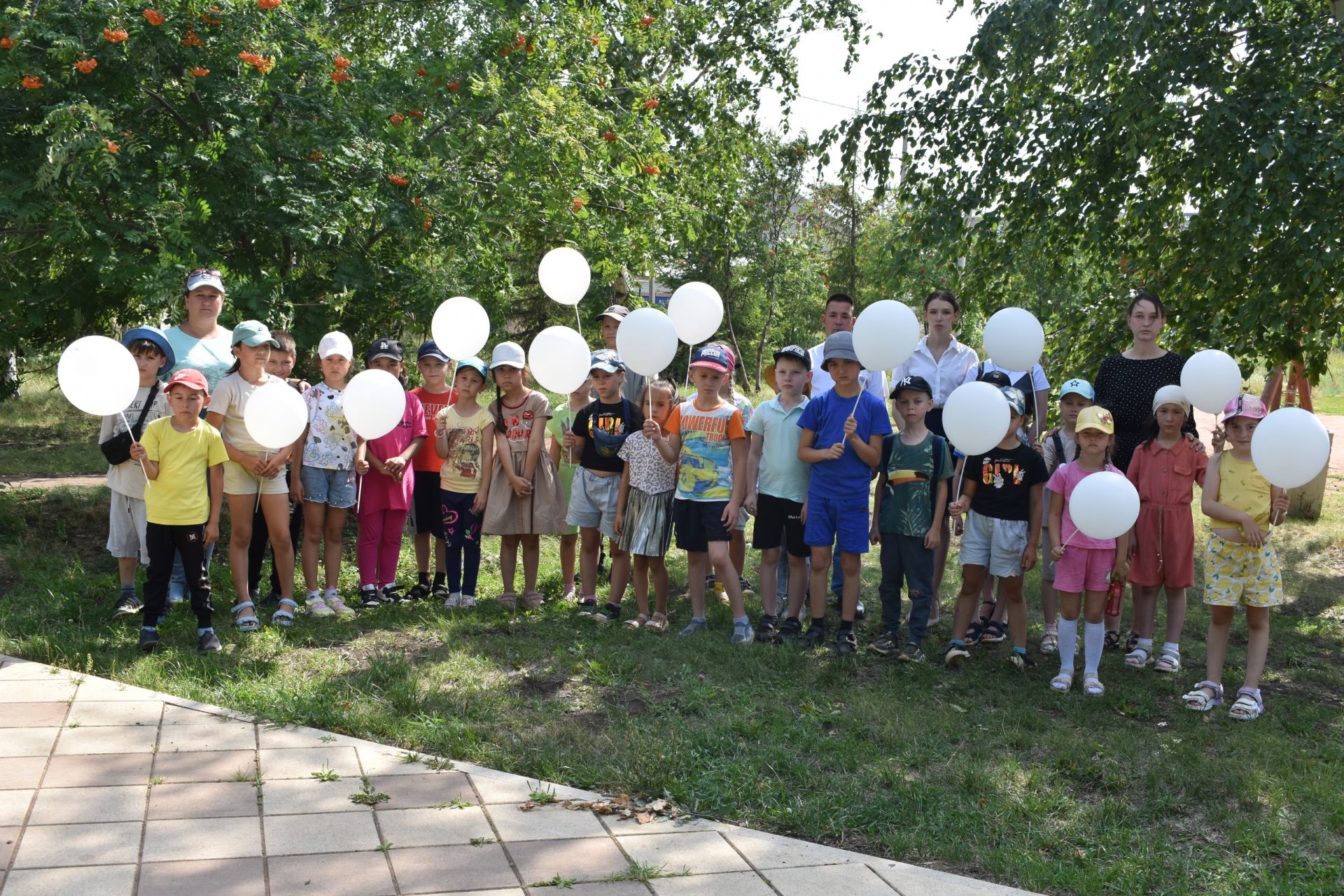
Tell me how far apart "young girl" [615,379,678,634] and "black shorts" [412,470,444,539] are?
1.31 m

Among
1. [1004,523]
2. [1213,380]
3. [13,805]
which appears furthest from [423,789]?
[1213,380]

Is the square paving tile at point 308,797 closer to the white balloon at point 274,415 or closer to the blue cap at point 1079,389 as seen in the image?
the white balloon at point 274,415

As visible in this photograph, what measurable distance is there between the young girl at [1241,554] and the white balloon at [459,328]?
4160mm

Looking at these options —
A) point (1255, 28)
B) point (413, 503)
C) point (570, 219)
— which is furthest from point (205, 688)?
point (1255, 28)

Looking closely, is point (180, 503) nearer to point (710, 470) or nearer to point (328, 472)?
point (328, 472)

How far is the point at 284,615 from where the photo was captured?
613cm

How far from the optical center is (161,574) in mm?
5559

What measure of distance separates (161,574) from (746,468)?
10.7ft

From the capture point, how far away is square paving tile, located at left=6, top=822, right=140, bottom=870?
329 centimetres

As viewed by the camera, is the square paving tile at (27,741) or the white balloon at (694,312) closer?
the square paving tile at (27,741)

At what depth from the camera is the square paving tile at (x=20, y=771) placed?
3850mm

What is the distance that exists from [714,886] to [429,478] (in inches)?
166

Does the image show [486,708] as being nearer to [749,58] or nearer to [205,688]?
[205,688]

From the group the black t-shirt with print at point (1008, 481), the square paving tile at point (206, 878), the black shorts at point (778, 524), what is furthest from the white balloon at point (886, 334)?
the square paving tile at point (206, 878)
